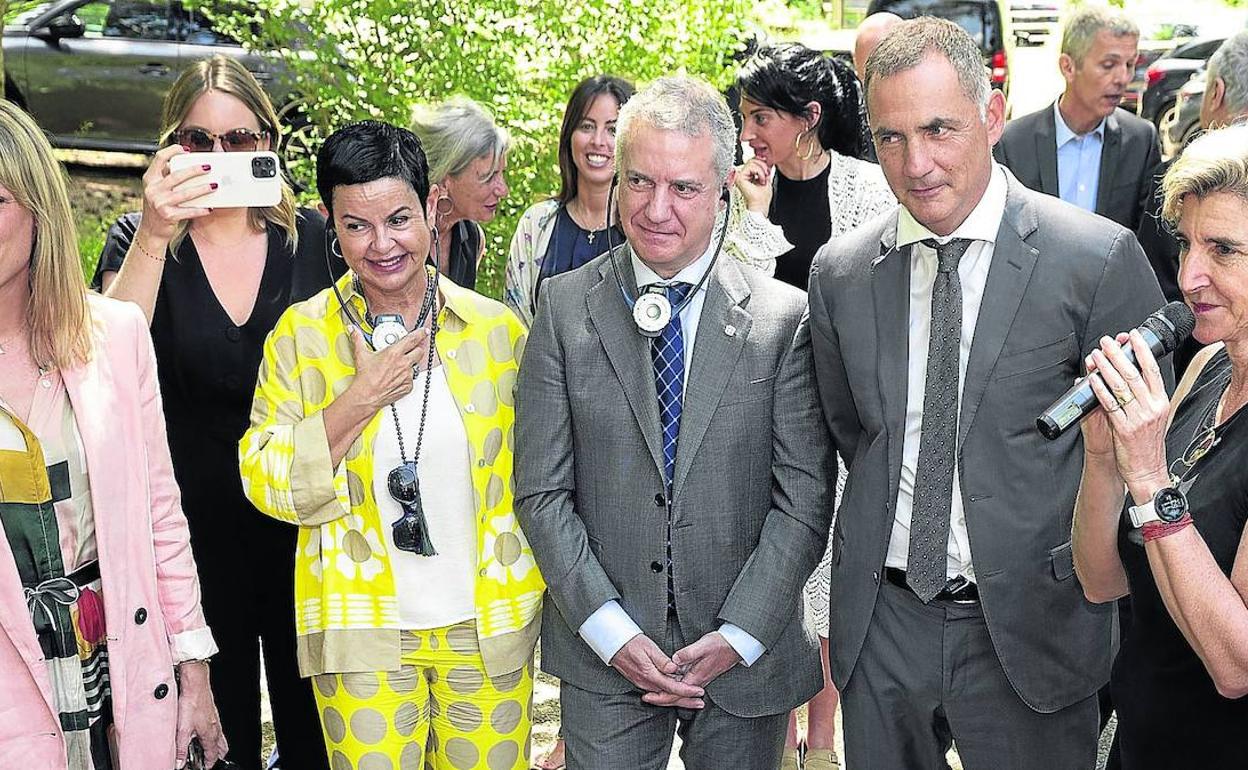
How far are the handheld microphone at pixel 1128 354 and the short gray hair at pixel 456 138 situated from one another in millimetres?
2980

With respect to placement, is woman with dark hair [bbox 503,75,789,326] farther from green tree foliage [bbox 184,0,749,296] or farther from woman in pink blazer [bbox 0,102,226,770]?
woman in pink blazer [bbox 0,102,226,770]

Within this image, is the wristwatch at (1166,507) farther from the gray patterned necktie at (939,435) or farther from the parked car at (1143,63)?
the parked car at (1143,63)

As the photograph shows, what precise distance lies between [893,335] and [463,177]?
2.35 metres

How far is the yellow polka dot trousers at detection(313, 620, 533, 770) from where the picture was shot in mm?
3242

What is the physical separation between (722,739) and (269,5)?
215 inches

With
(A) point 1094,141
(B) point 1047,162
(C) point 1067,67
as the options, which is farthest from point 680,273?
(C) point 1067,67

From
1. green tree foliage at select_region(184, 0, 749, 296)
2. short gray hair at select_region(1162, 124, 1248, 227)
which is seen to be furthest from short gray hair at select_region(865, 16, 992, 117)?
green tree foliage at select_region(184, 0, 749, 296)

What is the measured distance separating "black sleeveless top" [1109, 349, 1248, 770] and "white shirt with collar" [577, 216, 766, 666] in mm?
784

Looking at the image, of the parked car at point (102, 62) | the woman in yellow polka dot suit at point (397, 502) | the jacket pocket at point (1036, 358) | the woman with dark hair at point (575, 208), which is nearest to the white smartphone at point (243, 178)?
the woman in yellow polka dot suit at point (397, 502)

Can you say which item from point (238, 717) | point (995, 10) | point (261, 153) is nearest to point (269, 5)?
point (261, 153)

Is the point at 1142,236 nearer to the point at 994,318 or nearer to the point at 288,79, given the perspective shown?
the point at 994,318

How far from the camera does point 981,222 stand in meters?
3.02

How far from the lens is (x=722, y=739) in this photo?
10.6ft

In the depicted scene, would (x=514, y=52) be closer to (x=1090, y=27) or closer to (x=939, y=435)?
(x=1090, y=27)
